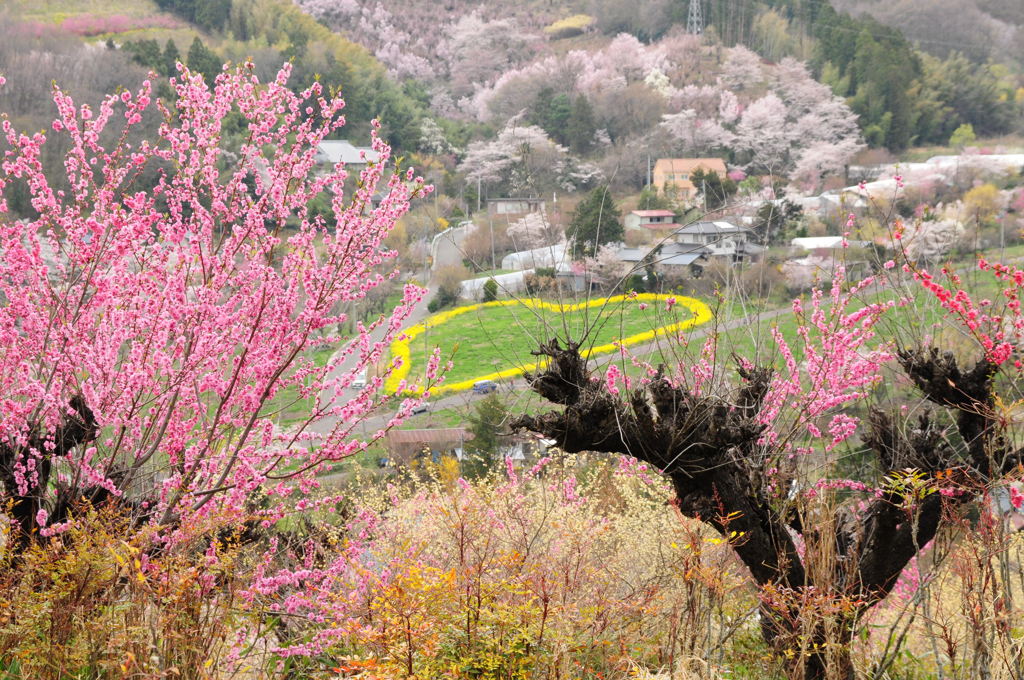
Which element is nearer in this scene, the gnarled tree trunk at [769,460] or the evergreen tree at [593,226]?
the gnarled tree trunk at [769,460]

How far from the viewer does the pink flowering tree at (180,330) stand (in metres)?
3.18

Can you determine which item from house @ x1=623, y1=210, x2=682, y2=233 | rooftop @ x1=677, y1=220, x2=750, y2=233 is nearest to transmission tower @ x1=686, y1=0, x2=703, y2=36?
house @ x1=623, y1=210, x2=682, y2=233

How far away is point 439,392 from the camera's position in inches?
739

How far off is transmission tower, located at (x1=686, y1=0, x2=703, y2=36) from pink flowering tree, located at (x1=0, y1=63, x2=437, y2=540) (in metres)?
64.8

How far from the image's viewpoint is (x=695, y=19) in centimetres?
6369

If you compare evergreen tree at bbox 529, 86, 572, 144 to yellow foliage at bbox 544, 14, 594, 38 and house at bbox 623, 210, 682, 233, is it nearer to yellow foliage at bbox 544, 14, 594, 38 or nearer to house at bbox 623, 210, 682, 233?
house at bbox 623, 210, 682, 233

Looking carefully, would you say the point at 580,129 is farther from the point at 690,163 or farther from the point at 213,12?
the point at 213,12

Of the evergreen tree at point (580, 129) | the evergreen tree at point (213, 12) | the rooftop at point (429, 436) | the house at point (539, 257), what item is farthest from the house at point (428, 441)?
the evergreen tree at point (213, 12)

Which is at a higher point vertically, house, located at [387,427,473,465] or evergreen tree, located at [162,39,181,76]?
evergreen tree, located at [162,39,181,76]

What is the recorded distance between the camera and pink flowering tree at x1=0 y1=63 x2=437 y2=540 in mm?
3184

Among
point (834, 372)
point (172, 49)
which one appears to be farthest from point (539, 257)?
point (172, 49)

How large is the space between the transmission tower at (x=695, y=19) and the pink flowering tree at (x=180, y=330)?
64.8 m

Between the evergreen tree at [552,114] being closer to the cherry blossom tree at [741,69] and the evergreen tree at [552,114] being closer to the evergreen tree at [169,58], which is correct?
the cherry blossom tree at [741,69]

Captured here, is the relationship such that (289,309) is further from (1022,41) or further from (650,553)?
(1022,41)
